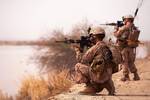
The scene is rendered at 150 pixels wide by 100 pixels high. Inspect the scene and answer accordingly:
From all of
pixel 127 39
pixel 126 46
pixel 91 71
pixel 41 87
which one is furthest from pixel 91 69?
pixel 41 87

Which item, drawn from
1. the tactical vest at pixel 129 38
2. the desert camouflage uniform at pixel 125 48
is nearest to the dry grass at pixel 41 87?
the desert camouflage uniform at pixel 125 48

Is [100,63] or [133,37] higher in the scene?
[133,37]

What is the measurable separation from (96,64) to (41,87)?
7.31 meters

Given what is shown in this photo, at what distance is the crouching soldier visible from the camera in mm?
11336

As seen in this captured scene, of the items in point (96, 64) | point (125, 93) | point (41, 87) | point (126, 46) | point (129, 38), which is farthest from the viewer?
point (41, 87)

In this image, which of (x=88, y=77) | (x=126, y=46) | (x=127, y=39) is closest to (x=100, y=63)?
(x=88, y=77)

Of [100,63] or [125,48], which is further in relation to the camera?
[125,48]

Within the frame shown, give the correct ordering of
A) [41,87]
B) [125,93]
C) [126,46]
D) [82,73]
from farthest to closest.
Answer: [41,87] < [126,46] < [125,93] < [82,73]

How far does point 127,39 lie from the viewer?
14242 mm

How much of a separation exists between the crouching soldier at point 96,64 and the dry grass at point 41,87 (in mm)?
5859

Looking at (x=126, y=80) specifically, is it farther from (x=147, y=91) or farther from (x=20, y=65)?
(x=20, y=65)

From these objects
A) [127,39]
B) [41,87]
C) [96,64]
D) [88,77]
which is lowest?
[41,87]

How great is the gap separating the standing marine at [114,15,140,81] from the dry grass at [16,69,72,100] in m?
3.68

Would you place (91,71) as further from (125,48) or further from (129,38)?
(125,48)
